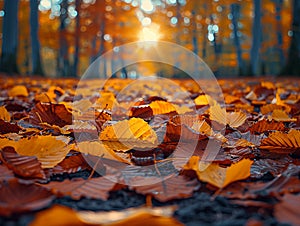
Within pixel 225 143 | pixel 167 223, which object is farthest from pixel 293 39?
pixel 167 223

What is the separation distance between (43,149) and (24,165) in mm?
96

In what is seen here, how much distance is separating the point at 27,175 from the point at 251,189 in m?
0.47

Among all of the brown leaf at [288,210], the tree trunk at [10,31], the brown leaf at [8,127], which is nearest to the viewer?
the brown leaf at [288,210]

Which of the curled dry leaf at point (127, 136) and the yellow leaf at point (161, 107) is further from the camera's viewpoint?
the yellow leaf at point (161, 107)

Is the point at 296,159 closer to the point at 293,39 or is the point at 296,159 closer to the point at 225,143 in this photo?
the point at 225,143

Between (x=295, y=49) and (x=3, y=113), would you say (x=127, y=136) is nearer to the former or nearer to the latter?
(x=3, y=113)

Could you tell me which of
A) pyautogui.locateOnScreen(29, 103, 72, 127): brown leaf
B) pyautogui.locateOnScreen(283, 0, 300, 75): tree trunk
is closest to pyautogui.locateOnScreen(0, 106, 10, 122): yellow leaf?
pyautogui.locateOnScreen(29, 103, 72, 127): brown leaf

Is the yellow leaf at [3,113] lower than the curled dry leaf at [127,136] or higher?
higher

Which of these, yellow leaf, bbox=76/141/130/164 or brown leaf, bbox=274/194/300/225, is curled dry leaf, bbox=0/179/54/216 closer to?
yellow leaf, bbox=76/141/130/164

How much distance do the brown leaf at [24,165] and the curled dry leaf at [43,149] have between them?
0.04 meters

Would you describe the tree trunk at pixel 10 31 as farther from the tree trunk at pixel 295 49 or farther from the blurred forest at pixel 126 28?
the tree trunk at pixel 295 49

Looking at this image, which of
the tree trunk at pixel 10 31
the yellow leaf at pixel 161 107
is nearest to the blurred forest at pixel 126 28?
the tree trunk at pixel 10 31

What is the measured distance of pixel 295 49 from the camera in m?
9.42

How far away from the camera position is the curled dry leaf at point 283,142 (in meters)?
0.99
